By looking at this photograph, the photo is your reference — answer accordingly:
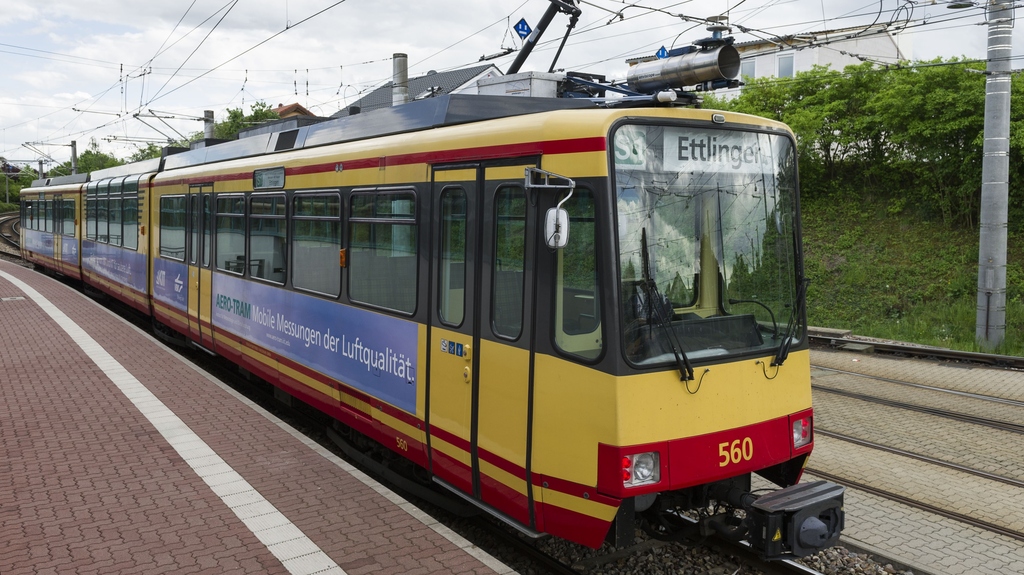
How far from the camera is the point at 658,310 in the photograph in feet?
15.9

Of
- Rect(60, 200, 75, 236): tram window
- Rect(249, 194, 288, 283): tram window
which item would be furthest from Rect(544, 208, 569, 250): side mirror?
Rect(60, 200, 75, 236): tram window

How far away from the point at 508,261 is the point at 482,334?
21.5 inches

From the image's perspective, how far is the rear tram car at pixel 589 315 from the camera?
4.76 m

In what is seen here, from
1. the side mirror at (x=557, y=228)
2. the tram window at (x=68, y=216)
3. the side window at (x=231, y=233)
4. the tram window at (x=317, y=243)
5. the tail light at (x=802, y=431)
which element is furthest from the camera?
the tram window at (x=68, y=216)

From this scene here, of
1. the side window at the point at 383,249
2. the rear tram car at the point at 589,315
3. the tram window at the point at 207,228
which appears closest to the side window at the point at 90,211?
the tram window at the point at 207,228

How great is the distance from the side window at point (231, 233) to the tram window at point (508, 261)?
17.6 ft

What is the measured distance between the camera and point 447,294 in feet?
19.5

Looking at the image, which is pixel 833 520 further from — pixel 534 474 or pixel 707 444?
pixel 534 474

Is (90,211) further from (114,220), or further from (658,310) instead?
(658,310)

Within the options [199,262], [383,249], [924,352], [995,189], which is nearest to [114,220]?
[199,262]

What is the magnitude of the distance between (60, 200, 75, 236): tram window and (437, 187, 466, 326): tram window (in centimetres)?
1886

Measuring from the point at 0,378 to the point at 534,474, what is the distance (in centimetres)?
847

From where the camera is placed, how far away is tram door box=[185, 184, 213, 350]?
1125 cm

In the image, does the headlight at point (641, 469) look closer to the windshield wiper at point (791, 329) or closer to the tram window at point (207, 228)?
the windshield wiper at point (791, 329)
